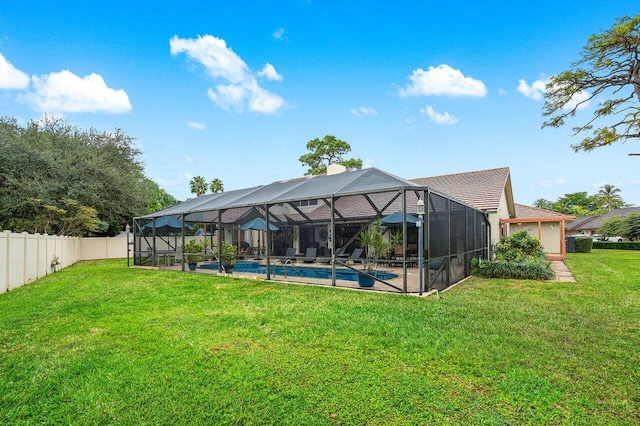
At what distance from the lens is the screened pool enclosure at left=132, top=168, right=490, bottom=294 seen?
7.91 metres

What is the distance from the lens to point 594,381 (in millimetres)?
3057

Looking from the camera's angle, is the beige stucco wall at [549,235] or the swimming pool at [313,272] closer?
the swimming pool at [313,272]

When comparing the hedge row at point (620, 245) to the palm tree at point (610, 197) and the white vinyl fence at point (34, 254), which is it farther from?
the white vinyl fence at point (34, 254)

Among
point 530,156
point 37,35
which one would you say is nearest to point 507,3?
point 530,156

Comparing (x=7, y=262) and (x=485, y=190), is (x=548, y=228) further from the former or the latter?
(x=7, y=262)

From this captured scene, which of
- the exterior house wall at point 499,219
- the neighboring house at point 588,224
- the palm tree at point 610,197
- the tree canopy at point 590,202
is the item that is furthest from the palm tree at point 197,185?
the palm tree at point 610,197

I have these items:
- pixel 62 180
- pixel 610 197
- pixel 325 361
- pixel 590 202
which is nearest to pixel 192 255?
pixel 325 361

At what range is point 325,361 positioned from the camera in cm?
355

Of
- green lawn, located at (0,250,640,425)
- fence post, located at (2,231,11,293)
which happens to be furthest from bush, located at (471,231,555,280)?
fence post, located at (2,231,11,293)

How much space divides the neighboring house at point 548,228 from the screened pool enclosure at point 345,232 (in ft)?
15.8

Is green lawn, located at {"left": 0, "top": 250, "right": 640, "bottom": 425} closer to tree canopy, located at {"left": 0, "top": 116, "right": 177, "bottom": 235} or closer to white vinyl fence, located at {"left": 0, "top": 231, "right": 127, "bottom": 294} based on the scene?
white vinyl fence, located at {"left": 0, "top": 231, "right": 127, "bottom": 294}

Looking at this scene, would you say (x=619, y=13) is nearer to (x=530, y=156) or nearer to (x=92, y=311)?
(x=530, y=156)

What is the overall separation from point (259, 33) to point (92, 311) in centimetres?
1223

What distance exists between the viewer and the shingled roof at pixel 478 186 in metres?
13.9
